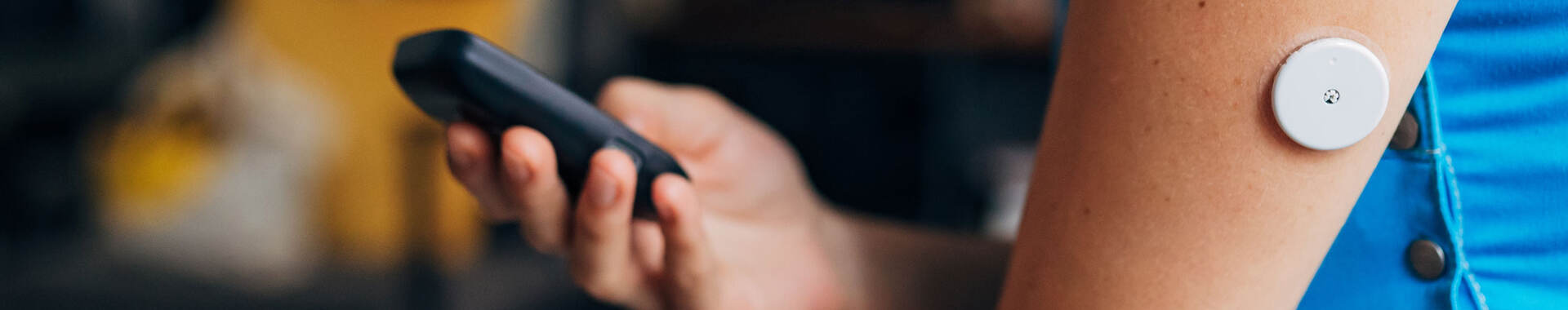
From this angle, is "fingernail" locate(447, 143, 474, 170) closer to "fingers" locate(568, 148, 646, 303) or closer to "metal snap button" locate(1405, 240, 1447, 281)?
"fingers" locate(568, 148, 646, 303)

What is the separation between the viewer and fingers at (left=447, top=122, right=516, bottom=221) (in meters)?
0.51

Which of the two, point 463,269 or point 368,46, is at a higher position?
point 368,46

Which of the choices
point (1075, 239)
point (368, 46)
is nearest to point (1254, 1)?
point (1075, 239)

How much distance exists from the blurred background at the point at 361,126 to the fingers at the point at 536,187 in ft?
3.41

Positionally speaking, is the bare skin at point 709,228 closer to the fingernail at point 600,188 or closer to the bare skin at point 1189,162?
the fingernail at point 600,188

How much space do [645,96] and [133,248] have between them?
1.45 metres

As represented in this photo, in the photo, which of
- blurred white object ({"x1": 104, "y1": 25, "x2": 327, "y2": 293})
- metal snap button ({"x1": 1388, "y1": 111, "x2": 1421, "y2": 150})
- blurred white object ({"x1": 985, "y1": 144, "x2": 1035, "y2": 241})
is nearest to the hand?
metal snap button ({"x1": 1388, "y1": 111, "x2": 1421, "y2": 150})

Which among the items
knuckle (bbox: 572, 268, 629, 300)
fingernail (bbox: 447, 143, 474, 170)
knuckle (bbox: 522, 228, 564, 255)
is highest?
fingernail (bbox: 447, 143, 474, 170)

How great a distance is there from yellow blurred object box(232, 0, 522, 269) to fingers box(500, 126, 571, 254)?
104 cm

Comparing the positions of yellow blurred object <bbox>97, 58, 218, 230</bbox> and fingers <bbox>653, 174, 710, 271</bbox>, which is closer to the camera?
fingers <bbox>653, 174, 710, 271</bbox>

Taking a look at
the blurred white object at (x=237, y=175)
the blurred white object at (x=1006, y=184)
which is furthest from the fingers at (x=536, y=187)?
the blurred white object at (x=1006, y=184)

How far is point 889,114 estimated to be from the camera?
221 centimetres

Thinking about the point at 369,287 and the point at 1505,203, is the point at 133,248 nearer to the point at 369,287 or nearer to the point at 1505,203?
the point at 369,287

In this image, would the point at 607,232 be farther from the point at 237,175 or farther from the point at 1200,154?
the point at 237,175
